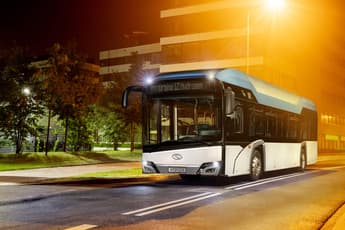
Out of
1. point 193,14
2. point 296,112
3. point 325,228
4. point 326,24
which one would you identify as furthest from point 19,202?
point 326,24

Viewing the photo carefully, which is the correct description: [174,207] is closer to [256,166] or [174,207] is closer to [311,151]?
[256,166]

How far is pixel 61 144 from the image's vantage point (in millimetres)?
39250

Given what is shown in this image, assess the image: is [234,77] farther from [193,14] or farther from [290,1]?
[290,1]

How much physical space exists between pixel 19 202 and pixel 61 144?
93.2 feet

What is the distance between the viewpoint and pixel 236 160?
590 inches

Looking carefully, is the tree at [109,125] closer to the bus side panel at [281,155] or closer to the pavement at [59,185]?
the pavement at [59,185]

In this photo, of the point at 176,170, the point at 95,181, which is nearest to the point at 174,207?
the point at 176,170

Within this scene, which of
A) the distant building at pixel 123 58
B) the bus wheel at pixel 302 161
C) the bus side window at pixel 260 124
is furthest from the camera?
the distant building at pixel 123 58

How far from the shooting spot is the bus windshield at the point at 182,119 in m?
14.3

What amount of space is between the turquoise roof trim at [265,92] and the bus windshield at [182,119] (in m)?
1.00

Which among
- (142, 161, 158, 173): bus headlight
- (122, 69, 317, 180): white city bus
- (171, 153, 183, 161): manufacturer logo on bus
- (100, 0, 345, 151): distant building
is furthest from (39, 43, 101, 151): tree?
(100, 0, 345, 151): distant building

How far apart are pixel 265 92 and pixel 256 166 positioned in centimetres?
288

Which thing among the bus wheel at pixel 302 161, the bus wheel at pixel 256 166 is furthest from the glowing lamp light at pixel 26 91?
the bus wheel at pixel 256 166

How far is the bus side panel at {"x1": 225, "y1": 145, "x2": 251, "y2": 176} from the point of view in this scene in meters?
14.4
